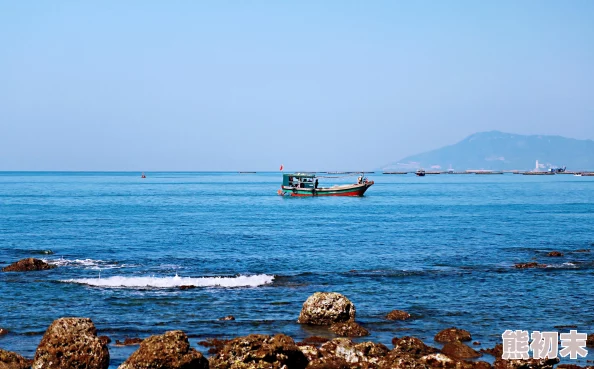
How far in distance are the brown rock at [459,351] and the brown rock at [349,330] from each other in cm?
319

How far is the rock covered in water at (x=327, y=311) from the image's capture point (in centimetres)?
2383

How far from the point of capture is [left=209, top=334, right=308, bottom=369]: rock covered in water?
1730 centimetres

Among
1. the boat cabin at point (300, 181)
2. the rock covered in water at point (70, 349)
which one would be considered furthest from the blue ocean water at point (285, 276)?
the boat cabin at point (300, 181)

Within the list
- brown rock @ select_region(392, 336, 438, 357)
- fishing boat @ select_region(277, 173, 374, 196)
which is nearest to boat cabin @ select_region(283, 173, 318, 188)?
fishing boat @ select_region(277, 173, 374, 196)

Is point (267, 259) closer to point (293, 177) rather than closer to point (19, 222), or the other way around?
point (19, 222)

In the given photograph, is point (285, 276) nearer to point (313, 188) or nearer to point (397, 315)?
point (397, 315)

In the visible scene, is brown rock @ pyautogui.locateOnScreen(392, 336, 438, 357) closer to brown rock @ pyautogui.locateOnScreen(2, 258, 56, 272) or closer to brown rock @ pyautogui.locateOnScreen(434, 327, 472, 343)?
brown rock @ pyautogui.locateOnScreen(434, 327, 472, 343)

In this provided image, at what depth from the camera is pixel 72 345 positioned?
1808 centimetres

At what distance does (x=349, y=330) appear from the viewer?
22.6m

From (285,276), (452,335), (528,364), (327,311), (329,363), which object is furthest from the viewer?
(285,276)

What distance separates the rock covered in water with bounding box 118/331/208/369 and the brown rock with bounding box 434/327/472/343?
8490mm

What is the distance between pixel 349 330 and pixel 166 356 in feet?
25.5

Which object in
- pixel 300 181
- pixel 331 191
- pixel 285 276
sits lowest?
pixel 285 276

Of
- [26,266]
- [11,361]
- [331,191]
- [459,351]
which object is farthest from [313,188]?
[11,361]
